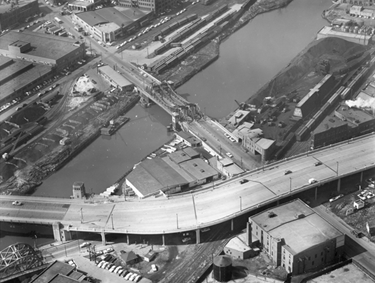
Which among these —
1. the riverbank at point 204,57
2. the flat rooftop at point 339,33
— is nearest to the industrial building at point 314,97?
the flat rooftop at point 339,33

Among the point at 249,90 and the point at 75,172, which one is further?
the point at 249,90

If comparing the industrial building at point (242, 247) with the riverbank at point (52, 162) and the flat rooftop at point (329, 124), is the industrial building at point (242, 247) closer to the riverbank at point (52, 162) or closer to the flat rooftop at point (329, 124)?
the flat rooftop at point (329, 124)

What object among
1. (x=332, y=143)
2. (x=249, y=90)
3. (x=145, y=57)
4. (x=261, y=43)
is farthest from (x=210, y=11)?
(x=332, y=143)

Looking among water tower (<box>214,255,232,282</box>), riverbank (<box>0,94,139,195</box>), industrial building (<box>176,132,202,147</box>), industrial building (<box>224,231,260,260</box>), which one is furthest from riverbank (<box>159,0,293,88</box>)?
water tower (<box>214,255,232,282</box>)

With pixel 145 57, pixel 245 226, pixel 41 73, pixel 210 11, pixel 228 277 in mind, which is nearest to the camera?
pixel 228 277

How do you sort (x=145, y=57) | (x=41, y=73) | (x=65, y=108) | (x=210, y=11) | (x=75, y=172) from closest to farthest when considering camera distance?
(x=75, y=172) → (x=65, y=108) → (x=41, y=73) → (x=145, y=57) → (x=210, y=11)

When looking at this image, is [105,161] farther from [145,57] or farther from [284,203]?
[145,57]
